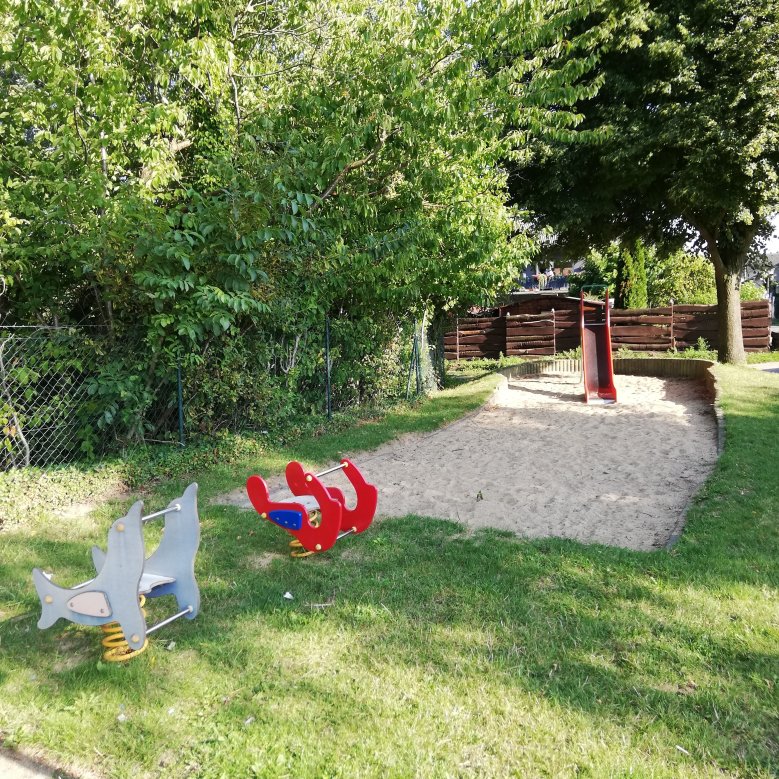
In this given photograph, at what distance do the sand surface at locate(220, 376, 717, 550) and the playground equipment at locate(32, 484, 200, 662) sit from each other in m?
2.29

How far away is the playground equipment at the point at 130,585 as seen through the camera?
318 centimetres

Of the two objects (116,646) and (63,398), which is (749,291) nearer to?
(63,398)

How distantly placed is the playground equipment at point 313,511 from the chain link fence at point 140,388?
245 cm

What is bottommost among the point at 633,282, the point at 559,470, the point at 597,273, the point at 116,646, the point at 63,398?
the point at 559,470

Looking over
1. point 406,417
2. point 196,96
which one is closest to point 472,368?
point 406,417

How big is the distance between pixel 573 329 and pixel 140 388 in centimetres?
1829

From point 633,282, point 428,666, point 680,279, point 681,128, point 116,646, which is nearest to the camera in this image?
point 428,666

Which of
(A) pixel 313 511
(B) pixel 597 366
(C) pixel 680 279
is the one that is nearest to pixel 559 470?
(A) pixel 313 511

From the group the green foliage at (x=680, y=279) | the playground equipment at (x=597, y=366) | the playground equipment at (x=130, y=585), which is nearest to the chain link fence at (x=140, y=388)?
the playground equipment at (x=130, y=585)

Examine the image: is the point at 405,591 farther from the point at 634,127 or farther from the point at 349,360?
the point at 634,127

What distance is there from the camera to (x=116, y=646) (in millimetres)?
3332

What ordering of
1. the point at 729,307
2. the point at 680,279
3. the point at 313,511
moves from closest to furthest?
1. the point at 313,511
2. the point at 729,307
3. the point at 680,279

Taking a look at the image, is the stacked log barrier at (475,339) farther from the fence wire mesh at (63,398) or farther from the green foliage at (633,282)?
the fence wire mesh at (63,398)

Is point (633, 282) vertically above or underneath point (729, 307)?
above
